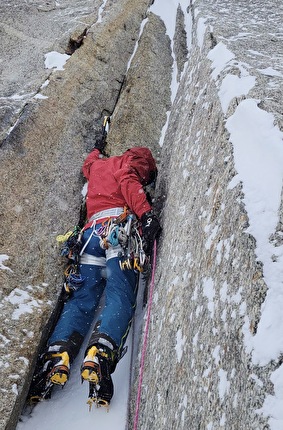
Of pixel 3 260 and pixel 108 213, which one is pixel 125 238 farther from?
pixel 3 260

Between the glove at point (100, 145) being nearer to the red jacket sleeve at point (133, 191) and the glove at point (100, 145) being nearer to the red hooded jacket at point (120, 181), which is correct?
the red hooded jacket at point (120, 181)

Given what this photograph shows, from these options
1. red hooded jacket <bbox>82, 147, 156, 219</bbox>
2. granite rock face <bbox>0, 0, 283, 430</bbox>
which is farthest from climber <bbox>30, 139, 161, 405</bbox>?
granite rock face <bbox>0, 0, 283, 430</bbox>

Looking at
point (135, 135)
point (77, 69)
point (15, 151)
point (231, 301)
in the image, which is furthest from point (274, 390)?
point (77, 69)

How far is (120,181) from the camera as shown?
234 inches

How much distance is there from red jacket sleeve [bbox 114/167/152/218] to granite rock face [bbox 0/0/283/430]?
0.33 m

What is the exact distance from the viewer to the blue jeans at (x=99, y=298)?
467 centimetres

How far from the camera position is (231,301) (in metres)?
2.59

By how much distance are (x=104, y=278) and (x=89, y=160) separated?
2.31 metres

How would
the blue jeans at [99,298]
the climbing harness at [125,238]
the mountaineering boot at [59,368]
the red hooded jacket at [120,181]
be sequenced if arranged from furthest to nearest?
the red hooded jacket at [120,181] < the climbing harness at [125,238] < the blue jeans at [99,298] < the mountaineering boot at [59,368]

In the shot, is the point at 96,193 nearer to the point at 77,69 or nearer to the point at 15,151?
the point at 15,151

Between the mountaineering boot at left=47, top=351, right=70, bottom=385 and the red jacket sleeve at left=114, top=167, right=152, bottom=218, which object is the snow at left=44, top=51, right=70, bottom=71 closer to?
the red jacket sleeve at left=114, top=167, right=152, bottom=218

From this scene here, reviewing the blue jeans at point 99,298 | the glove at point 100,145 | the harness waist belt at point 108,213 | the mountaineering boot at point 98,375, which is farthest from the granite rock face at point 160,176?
the harness waist belt at point 108,213

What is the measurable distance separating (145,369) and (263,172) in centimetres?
255

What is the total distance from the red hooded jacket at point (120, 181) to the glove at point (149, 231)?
9.4 inches
